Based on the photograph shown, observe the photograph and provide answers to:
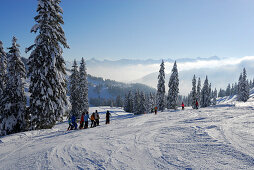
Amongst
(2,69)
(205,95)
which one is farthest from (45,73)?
(205,95)

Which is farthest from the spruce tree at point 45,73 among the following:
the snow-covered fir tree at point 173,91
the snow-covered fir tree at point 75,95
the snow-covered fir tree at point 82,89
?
the snow-covered fir tree at point 173,91

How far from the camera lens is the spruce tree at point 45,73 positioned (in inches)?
631

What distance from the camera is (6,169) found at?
6191 mm

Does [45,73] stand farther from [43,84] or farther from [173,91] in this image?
[173,91]

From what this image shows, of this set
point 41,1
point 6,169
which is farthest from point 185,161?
point 41,1

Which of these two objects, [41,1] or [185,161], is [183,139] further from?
[41,1]

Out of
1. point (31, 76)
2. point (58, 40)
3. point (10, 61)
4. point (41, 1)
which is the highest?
point (41, 1)

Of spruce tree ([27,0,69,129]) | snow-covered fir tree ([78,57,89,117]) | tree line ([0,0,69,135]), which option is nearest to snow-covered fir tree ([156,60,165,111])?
snow-covered fir tree ([78,57,89,117])

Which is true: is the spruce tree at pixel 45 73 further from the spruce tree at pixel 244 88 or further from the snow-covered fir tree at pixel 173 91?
the spruce tree at pixel 244 88

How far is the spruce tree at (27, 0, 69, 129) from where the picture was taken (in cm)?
1603

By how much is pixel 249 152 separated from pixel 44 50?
730 inches

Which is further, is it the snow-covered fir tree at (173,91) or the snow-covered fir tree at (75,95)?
the snow-covered fir tree at (173,91)

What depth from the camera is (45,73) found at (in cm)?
1591

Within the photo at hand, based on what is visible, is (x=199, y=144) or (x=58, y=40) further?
(x=58, y=40)
